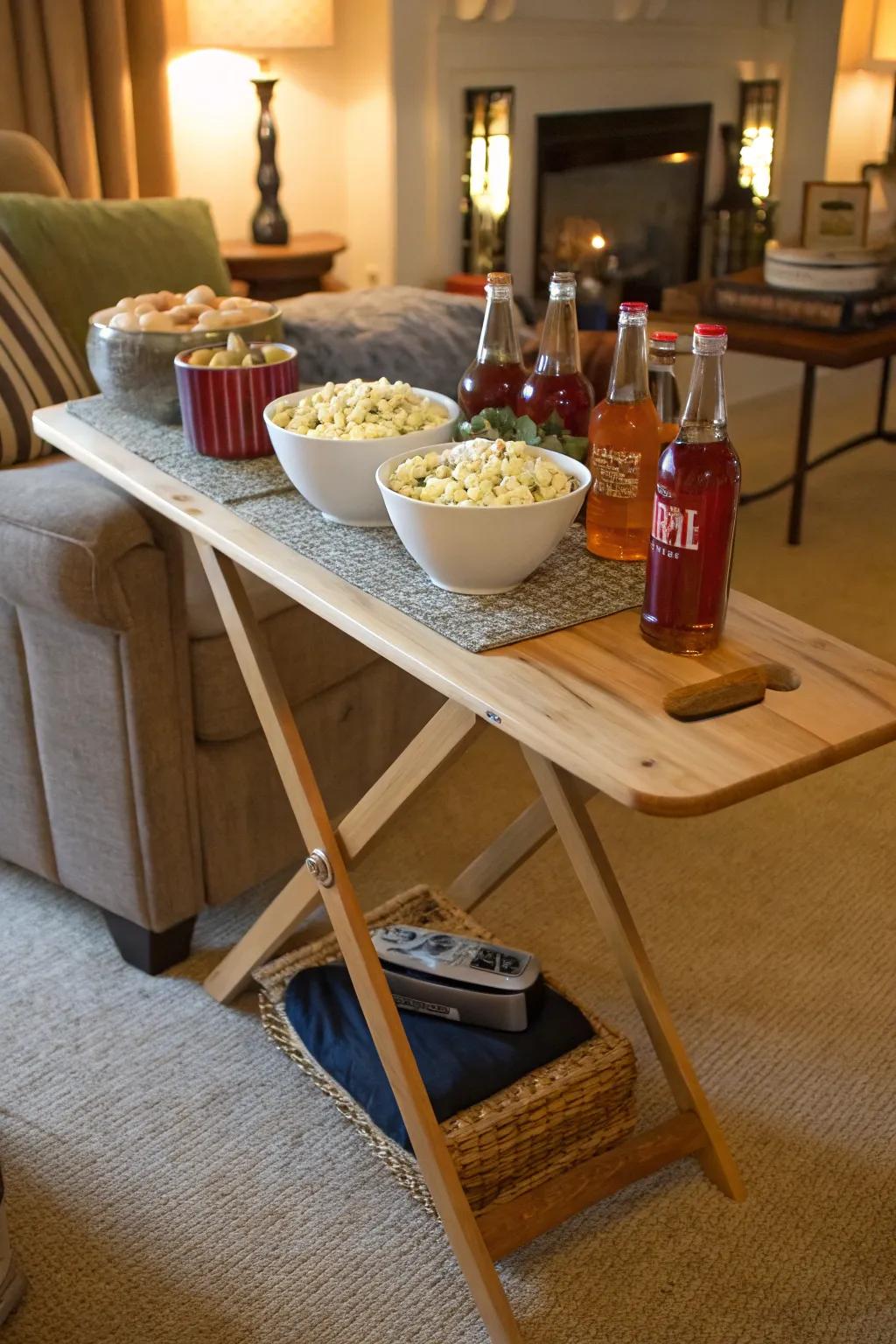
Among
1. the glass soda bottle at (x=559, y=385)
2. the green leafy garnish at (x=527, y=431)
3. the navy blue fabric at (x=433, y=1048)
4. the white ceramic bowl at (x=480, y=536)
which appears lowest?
the navy blue fabric at (x=433, y=1048)

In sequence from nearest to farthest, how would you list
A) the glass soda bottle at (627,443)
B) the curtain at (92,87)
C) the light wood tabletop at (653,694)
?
the light wood tabletop at (653,694) < the glass soda bottle at (627,443) < the curtain at (92,87)

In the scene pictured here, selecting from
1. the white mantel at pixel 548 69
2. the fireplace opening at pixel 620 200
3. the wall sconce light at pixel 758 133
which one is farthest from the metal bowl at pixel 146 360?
the wall sconce light at pixel 758 133

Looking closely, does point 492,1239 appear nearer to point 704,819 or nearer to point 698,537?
point 698,537

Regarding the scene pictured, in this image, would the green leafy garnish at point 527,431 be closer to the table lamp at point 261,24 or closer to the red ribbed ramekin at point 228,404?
the red ribbed ramekin at point 228,404

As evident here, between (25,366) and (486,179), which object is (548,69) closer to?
(486,179)

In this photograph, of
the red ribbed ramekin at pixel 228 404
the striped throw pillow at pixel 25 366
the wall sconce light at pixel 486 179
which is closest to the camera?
the red ribbed ramekin at pixel 228 404

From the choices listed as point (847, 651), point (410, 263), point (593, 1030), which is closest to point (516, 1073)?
point (593, 1030)

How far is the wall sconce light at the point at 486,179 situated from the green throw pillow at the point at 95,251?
1530 mm

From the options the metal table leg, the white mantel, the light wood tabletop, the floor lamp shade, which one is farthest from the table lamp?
the light wood tabletop

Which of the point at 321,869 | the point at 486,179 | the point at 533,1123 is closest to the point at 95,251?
the point at 321,869

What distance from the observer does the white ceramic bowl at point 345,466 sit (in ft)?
4.14

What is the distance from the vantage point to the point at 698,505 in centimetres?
103

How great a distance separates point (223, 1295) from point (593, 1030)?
0.48 m

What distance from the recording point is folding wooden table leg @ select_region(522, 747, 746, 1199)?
1387 millimetres
